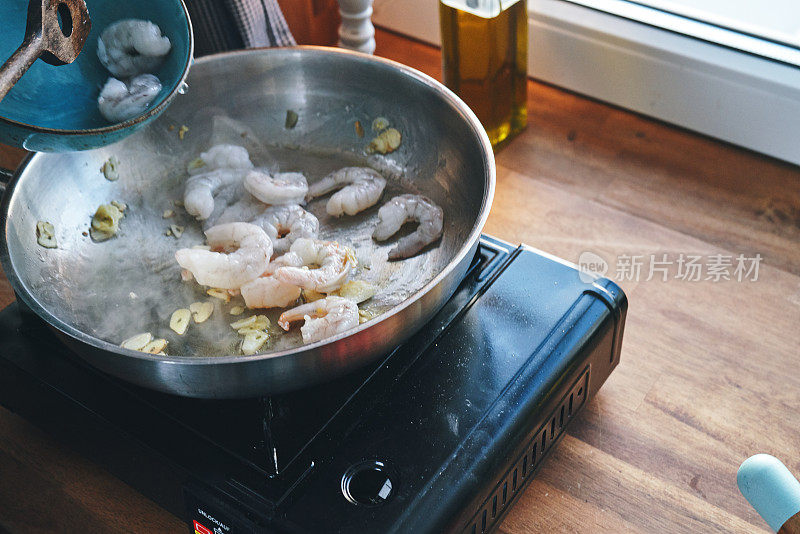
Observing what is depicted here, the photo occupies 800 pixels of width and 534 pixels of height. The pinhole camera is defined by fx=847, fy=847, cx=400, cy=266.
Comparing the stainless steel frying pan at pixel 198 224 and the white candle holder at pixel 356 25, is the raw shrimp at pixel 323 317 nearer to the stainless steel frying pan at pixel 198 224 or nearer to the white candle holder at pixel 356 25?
the stainless steel frying pan at pixel 198 224

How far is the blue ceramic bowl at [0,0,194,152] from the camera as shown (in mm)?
786

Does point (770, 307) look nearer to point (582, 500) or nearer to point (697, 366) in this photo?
point (697, 366)

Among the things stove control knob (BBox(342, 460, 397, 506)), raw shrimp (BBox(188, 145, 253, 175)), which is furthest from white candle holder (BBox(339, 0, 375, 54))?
stove control knob (BBox(342, 460, 397, 506))

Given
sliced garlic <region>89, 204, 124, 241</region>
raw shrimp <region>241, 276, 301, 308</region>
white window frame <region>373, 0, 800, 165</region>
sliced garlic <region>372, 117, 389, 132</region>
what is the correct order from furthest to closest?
white window frame <region>373, 0, 800, 165</region> → sliced garlic <region>372, 117, 389, 132</region> → sliced garlic <region>89, 204, 124, 241</region> → raw shrimp <region>241, 276, 301, 308</region>

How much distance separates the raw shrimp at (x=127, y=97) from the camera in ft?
2.62

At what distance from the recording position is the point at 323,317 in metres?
0.83

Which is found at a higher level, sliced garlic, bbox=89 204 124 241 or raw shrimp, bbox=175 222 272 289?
raw shrimp, bbox=175 222 272 289

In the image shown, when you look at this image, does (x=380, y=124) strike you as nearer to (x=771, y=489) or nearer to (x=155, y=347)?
(x=155, y=347)

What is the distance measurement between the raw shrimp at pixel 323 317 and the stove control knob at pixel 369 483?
0.12m

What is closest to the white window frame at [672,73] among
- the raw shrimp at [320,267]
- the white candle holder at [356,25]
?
the white candle holder at [356,25]

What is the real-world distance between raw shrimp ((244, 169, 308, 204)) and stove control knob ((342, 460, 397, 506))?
38cm

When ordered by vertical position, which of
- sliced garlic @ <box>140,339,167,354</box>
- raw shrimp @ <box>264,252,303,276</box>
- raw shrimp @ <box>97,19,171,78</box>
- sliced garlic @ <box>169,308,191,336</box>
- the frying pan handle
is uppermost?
raw shrimp @ <box>97,19,171,78</box>

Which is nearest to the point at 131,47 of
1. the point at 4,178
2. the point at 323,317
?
the point at 4,178

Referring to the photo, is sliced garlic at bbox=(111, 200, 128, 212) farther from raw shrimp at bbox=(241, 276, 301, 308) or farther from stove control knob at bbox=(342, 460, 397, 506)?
stove control knob at bbox=(342, 460, 397, 506)
